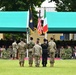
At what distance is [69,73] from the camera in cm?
2125

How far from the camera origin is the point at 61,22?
3959 centimetres

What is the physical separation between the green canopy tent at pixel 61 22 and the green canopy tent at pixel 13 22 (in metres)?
2.29

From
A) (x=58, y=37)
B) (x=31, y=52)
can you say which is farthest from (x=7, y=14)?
(x=58, y=37)

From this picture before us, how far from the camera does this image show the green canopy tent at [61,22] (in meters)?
38.8

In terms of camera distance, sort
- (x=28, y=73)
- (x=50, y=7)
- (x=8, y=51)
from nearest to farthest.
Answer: (x=28, y=73), (x=8, y=51), (x=50, y=7)

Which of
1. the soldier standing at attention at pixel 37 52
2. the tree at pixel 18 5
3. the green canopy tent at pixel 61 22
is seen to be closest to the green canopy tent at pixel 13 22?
the green canopy tent at pixel 61 22

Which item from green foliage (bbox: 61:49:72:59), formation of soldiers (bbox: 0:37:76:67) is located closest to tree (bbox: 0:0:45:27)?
green foliage (bbox: 61:49:72:59)

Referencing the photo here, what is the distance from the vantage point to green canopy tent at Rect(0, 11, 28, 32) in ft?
126

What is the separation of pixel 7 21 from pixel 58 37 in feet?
81.3

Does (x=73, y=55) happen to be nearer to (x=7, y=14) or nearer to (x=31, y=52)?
(x=7, y=14)

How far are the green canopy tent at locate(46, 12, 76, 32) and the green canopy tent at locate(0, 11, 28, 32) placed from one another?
229 centimetres

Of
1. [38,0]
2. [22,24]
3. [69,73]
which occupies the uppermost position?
[38,0]

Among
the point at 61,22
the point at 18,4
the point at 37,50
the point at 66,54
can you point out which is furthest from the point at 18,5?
the point at 37,50

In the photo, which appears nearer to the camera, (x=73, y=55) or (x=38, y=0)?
(x=73, y=55)
